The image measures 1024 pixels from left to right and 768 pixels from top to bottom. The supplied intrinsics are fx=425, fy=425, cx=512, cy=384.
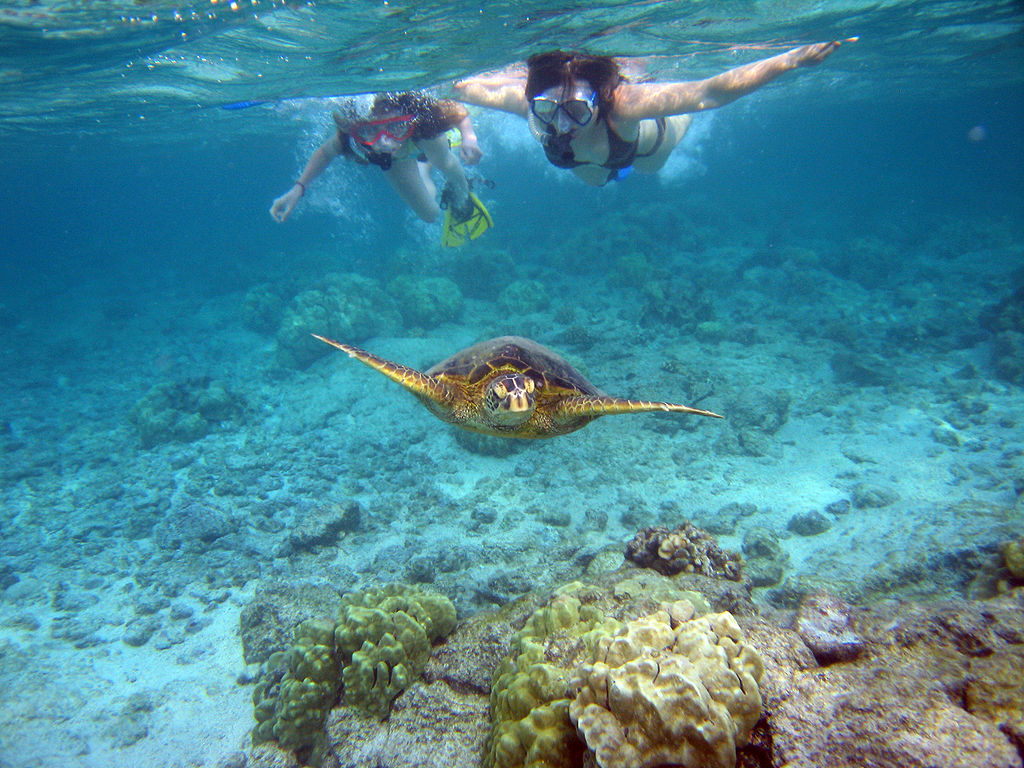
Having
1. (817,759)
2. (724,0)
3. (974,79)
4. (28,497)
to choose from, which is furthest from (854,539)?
(974,79)

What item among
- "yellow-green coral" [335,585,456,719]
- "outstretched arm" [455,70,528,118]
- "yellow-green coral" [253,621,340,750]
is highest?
"outstretched arm" [455,70,528,118]

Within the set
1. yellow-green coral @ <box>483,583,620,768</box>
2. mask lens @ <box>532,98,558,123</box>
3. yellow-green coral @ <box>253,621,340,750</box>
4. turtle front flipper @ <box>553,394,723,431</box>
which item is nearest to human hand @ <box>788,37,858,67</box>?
mask lens @ <box>532,98,558,123</box>

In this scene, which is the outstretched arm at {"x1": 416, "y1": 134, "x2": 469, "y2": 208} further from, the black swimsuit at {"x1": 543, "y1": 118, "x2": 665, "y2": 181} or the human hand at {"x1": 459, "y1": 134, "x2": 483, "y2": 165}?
the black swimsuit at {"x1": 543, "y1": 118, "x2": 665, "y2": 181}

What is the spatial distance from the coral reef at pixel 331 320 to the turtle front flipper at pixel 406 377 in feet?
34.7

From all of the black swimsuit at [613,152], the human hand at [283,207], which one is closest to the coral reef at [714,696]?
the black swimsuit at [613,152]

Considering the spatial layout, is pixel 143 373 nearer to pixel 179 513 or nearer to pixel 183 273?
pixel 179 513

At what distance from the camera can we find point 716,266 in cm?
1817

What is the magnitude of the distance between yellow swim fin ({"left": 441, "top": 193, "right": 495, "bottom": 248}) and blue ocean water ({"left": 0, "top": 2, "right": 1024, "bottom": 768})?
3.30 metres

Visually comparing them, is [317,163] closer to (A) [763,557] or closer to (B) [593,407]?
(B) [593,407]

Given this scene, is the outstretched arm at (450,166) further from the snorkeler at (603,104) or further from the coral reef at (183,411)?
the coral reef at (183,411)

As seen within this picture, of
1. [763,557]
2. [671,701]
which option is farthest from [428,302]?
[671,701]

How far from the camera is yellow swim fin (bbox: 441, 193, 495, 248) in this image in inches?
383

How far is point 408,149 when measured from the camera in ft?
30.2

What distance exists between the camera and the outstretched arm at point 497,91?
939cm
